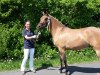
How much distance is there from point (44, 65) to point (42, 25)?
7.09 feet

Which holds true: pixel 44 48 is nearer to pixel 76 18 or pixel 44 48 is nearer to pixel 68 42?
pixel 76 18

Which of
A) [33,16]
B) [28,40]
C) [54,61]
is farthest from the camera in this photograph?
[33,16]

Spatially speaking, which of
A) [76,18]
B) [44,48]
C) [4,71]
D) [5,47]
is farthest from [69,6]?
[4,71]

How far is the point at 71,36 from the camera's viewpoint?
11391 millimetres

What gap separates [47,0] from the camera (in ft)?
48.6

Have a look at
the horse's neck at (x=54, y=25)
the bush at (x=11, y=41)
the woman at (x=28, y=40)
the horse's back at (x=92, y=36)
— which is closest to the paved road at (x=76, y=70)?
the woman at (x=28, y=40)

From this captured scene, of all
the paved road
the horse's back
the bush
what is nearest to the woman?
the paved road

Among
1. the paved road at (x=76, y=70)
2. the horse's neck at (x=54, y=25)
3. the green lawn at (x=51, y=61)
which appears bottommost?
the paved road at (x=76, y=70)

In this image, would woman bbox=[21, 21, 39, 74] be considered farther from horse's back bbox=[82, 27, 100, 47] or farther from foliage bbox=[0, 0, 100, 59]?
foliage bbox=[0, 0, 100, 59]

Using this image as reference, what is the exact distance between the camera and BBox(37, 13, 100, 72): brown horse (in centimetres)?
1107

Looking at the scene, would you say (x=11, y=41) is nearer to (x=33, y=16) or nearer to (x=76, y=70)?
(x=33, y=16)

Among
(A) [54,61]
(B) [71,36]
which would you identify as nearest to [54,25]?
(B) [71,36]

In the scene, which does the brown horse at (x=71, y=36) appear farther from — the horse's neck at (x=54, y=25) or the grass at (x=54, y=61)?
the grass at (x=54, y=61)

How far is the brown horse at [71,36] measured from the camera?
1107cm
